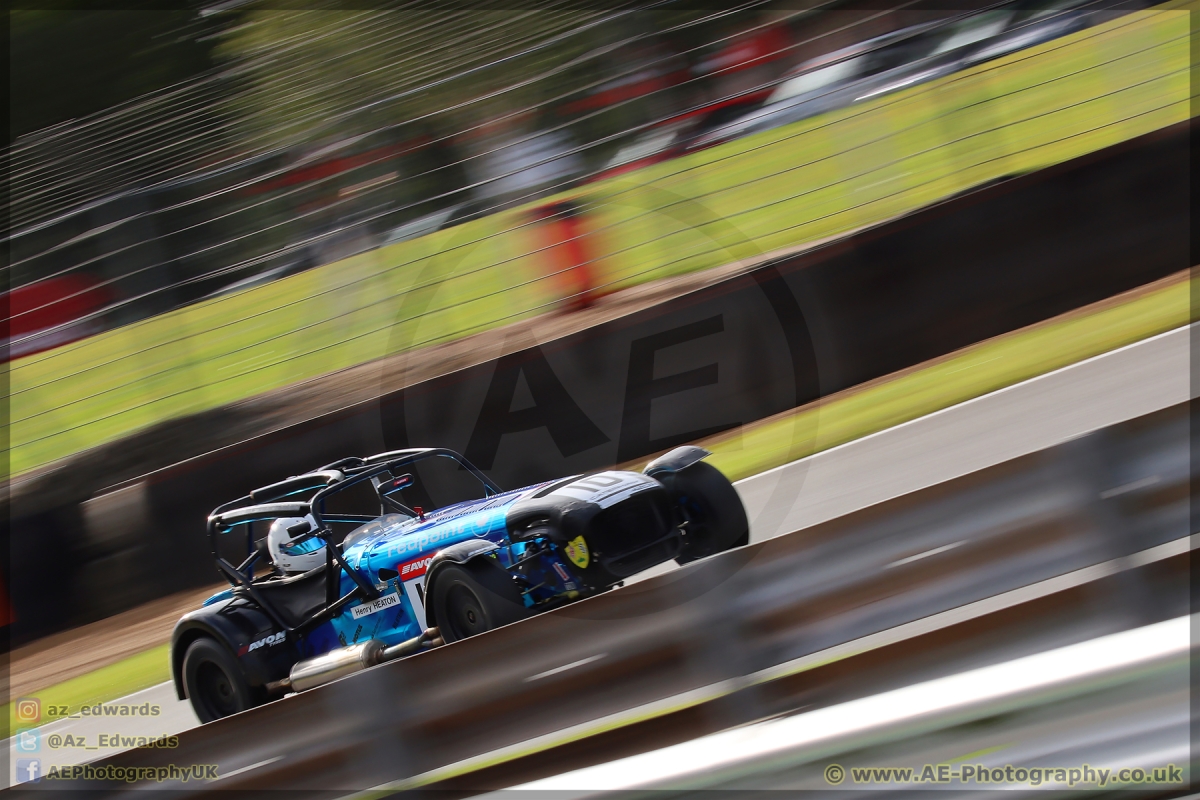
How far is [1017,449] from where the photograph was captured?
19.4ft

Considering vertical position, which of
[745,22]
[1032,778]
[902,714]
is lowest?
[1032,778]

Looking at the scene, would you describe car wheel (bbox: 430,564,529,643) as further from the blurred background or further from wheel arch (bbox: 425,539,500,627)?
the blurred background

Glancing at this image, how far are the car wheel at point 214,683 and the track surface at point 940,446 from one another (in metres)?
0.37

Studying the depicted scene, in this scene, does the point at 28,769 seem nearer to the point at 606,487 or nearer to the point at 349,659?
the point at 349,659

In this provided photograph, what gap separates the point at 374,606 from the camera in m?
5.16

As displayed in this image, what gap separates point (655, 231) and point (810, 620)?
21.4ft

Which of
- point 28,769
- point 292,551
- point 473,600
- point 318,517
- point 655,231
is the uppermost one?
point 655,231

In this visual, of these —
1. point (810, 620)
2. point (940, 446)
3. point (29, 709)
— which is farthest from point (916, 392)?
point (29, 709)

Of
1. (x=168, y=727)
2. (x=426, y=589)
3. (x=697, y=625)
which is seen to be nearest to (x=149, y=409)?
(x=168, y=727)

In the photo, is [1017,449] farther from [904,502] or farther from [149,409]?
[149,409]

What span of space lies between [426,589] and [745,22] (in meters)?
7.24

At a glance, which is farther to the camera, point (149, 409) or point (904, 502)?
point (149, 409)

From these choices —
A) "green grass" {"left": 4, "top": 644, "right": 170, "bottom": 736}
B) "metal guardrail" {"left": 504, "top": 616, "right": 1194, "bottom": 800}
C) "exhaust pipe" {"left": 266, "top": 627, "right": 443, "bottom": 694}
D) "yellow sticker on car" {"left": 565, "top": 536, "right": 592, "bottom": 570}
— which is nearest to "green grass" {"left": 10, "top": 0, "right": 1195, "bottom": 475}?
"green grass" {"left": 4, "top": 644, "right": 170, "bottom": 736}

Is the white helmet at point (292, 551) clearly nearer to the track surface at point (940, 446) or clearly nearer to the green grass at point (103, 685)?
the track surface at point (940, 446)
